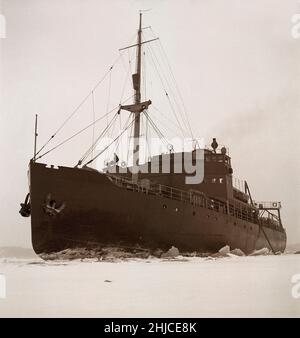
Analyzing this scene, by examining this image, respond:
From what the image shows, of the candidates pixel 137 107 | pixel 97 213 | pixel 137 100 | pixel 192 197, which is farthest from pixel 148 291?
pixel 137 100

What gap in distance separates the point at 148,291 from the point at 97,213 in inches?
151

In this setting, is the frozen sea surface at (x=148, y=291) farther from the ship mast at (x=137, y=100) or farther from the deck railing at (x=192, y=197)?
the ship mast at (x=137, y=100)

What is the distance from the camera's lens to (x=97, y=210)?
13.4 meters

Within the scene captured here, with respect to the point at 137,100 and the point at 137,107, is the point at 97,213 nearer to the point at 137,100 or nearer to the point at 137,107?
the point at 137,107

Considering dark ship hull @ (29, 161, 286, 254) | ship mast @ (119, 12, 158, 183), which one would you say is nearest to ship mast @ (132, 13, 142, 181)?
ship mast @ (119, 12, 158, 183)

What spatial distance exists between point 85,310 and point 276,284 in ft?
14.2

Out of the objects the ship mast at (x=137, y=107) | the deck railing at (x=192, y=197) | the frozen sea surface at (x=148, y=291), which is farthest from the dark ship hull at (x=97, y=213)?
the frozen sea surface at (x=148, y=291)

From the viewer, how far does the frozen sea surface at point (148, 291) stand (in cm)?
938

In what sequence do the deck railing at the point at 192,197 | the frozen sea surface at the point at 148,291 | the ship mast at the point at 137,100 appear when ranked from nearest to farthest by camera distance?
the frozen sea surface at the point at 148,291, the deck railing at the point at 192,197, the ship mast at the point at 137,100

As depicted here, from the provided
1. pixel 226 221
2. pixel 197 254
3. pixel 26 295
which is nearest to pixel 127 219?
pixel 197 254

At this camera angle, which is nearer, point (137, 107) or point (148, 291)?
point (148, 291)

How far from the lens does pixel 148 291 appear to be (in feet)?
33.4

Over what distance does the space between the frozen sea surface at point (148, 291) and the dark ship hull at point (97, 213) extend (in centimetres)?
169
